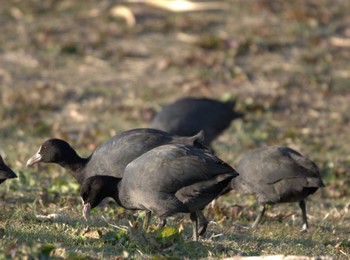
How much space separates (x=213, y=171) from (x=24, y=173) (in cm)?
356

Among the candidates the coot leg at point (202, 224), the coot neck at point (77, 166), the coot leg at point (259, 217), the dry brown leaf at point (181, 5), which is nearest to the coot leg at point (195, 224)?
the coot leg at point (202, 224)

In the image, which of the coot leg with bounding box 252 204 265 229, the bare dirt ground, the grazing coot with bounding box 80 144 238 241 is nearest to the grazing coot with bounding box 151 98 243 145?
the bare dirt ground

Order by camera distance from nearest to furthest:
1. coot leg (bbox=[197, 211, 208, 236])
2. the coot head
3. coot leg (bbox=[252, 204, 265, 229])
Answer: coot leg (bbox=[197, 211, 208, 236]), coot leg (bbox=[252, 204, 265, 229]), the coot head

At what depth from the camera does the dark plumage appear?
896cm

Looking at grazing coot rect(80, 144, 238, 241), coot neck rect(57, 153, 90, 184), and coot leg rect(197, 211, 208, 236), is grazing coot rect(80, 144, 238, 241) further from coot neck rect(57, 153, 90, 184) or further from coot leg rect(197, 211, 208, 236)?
coot neck rect(57, 153, 90, 184)

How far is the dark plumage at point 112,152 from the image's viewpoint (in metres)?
8.96

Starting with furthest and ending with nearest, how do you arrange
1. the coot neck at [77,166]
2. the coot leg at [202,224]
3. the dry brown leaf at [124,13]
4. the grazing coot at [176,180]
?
the dry brown leaf at [124,13], the coot neck at [77,166], the coot leg at [202,224], the grazing coot at [176,180]

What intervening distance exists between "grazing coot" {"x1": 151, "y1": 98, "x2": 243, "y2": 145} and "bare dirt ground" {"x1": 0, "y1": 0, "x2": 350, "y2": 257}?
444mm

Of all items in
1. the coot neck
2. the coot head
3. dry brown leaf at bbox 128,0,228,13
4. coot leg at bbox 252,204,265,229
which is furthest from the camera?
dry brown leaf at bbox 128,0,228,13

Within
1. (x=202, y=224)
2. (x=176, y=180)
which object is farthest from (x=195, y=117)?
(x=176, y=180)

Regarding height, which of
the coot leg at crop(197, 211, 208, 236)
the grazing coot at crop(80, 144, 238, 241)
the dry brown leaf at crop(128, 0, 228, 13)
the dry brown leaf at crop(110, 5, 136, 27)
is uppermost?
the grazing coot at crop(80, 144, 238, 241)

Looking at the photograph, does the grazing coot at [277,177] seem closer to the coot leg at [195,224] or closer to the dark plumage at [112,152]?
the dark plumage at [112,152]

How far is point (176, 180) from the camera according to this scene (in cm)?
776

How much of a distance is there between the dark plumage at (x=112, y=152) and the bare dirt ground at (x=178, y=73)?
108 cm
